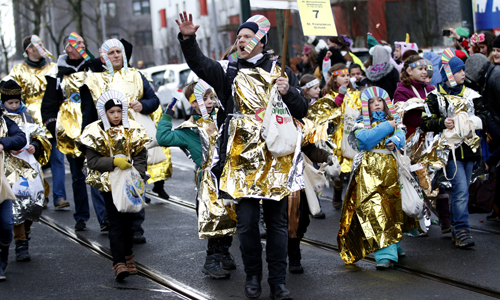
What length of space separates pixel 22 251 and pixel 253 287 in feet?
8.95

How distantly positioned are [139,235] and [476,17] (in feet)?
24.1

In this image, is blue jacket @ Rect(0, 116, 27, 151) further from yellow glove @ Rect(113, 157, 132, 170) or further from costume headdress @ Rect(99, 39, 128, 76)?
costume headdress @ Rect(99, 39, 128, 76)

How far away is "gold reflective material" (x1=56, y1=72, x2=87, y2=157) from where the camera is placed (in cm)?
797

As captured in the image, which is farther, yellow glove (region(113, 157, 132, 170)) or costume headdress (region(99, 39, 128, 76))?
costume headdress (region(99, 39, 128, 76))

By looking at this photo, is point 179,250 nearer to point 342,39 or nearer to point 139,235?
point 139,235

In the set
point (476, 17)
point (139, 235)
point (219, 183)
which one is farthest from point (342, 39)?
point (219, 183)

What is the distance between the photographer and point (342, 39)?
1145 centimetres

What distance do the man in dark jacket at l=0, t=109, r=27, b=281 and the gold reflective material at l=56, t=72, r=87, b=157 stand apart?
147cm

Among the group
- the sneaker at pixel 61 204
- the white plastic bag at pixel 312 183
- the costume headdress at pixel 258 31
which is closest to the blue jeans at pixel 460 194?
the white plastic bag at pixel 312 183

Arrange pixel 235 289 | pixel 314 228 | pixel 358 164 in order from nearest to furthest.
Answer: pixel 235 289, pixel 358 164, pixel 314 228

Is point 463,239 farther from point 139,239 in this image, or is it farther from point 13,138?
point 13,138

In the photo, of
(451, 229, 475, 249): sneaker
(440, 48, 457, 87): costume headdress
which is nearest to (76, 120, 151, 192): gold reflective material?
(440, 48, 457, 87): costume headdress

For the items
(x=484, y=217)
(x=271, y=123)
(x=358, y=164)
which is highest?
(x=271, y=123)

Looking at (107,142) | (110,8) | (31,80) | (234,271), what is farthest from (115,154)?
(110,8)
